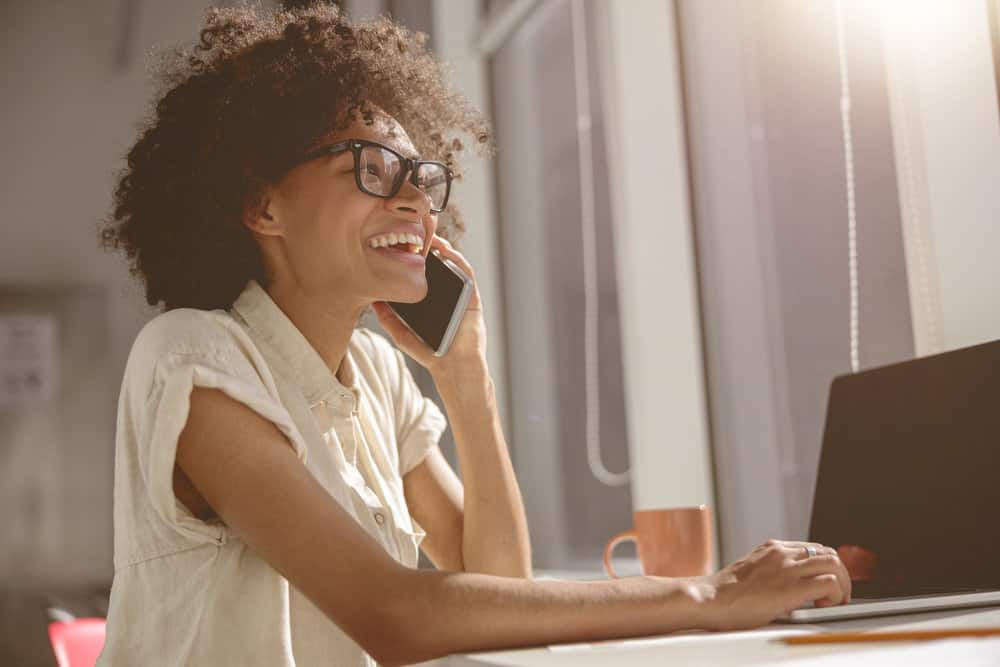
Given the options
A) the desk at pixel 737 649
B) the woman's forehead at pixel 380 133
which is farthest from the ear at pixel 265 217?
the desk at pixel 737 649

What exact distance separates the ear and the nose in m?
0.15

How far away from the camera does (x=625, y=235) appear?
6.01ft

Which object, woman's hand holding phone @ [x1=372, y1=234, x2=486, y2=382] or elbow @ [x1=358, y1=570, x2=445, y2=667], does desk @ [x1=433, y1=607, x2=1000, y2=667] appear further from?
woman's hand holding phone @ [x1=372, y1=234, x2=486, y2=382]

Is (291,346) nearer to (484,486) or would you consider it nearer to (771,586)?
(484,486)

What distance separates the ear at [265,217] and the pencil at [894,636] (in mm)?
866

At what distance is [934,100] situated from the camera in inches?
45.4

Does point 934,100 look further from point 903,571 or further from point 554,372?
point 554,372

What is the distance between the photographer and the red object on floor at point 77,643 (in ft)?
4.31

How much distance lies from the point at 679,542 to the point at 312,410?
1.48 feet

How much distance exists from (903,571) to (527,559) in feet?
1.68

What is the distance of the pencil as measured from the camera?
0.60m

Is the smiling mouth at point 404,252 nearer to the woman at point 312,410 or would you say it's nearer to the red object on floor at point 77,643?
the woman at point 312,410

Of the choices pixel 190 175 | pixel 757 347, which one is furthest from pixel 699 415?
pixel 190 175

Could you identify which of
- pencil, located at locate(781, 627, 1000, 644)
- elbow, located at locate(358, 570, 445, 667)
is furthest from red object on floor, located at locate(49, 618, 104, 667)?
pencil, located at locate(781, 627, 1000, 644)
